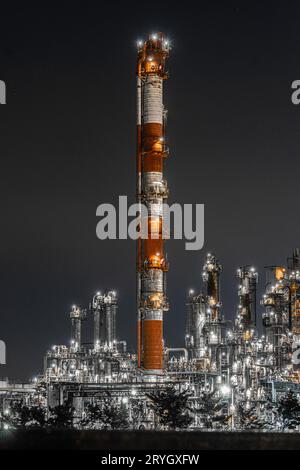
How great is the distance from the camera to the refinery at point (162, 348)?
71812 millimetres

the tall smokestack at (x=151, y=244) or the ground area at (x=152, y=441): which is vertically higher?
the tall smokestack at (x=151, y=244)

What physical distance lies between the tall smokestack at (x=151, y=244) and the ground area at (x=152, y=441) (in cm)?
4231

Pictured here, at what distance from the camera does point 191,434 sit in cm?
3475

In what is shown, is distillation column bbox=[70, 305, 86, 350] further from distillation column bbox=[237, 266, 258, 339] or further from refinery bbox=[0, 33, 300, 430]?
distillation column bbox=[237, 266, 258, 339]

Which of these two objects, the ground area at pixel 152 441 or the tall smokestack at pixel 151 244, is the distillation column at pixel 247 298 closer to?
the tall smokestack at pixel 151 244

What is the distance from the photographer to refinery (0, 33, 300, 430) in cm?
7181

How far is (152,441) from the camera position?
32688 mm

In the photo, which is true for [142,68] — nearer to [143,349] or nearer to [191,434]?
[143,349]

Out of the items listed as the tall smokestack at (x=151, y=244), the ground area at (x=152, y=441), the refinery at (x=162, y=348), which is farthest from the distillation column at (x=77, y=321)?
the ground area at (x=152, y=441)

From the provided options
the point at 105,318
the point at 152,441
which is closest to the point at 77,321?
the point at 105,318

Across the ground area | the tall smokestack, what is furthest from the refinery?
the ground area

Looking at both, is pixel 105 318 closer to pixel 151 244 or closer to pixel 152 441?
pixel 151 244

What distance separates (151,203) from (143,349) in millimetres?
13674

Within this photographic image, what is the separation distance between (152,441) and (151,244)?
46.2 meters
